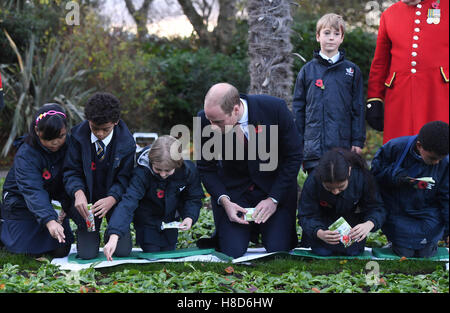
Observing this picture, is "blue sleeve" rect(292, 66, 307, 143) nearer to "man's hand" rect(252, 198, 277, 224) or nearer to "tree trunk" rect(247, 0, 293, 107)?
"man's hand" rect(252, 198, 277, 224)

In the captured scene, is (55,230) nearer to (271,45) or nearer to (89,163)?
(89,163)

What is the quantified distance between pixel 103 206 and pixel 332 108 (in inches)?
80.5

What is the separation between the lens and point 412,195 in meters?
4.41

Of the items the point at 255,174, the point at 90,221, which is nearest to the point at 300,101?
the point at 255,174

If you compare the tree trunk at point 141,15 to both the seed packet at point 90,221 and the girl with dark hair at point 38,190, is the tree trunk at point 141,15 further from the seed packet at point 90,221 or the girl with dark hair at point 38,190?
the seed packet at point 90,221

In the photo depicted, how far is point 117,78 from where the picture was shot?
10383 mm

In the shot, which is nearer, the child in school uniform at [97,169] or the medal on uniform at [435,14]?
the child in school uniform at [97,169]

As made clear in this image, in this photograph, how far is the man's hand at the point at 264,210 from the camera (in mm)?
4352

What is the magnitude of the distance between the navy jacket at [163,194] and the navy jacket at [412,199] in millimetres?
1488

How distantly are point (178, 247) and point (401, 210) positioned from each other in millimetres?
1905

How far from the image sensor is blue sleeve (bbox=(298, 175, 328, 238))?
4262mm

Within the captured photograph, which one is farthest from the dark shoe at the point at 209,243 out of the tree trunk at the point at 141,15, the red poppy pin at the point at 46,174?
the tree trunk at the point at 141,15
